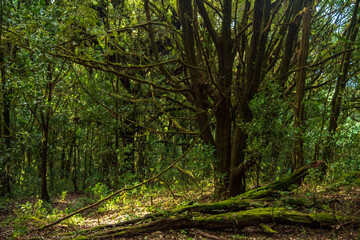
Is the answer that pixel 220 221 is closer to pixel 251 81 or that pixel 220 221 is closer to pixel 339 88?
pixel 251 81

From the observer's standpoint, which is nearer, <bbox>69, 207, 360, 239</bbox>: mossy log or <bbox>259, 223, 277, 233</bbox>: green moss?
<bbox>259, 223, 277, 233</bbox>: green moss

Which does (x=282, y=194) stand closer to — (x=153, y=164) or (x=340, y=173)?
(x=340, y=173)

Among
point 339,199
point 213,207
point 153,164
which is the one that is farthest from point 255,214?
point 153,164

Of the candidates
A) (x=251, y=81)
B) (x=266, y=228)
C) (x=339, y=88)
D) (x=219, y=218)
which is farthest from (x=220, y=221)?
(x=339, y=88)

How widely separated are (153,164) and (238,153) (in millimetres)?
3063

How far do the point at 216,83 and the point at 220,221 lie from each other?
313 centimetres

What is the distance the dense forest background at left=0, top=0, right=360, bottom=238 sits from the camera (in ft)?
15.5

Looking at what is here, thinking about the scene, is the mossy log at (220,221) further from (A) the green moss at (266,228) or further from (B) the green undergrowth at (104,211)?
(B) the green undergrowth at (104,211)

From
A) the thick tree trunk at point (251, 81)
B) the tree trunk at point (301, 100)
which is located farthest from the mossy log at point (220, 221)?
the thick tree trunk at point (251, 81)

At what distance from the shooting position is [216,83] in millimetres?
5762

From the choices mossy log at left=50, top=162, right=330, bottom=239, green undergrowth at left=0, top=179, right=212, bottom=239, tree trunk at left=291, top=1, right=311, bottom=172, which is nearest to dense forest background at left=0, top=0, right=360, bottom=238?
tree trunk at left=291, top=1, right=311, bottom=172

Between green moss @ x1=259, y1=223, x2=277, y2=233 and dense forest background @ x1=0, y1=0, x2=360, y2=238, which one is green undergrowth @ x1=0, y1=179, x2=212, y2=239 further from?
green moss @ x1=259, y1=223, x2=277, y2=233

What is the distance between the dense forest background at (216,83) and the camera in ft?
15.5

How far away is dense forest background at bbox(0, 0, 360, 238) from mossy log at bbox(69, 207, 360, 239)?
1.19 meters
